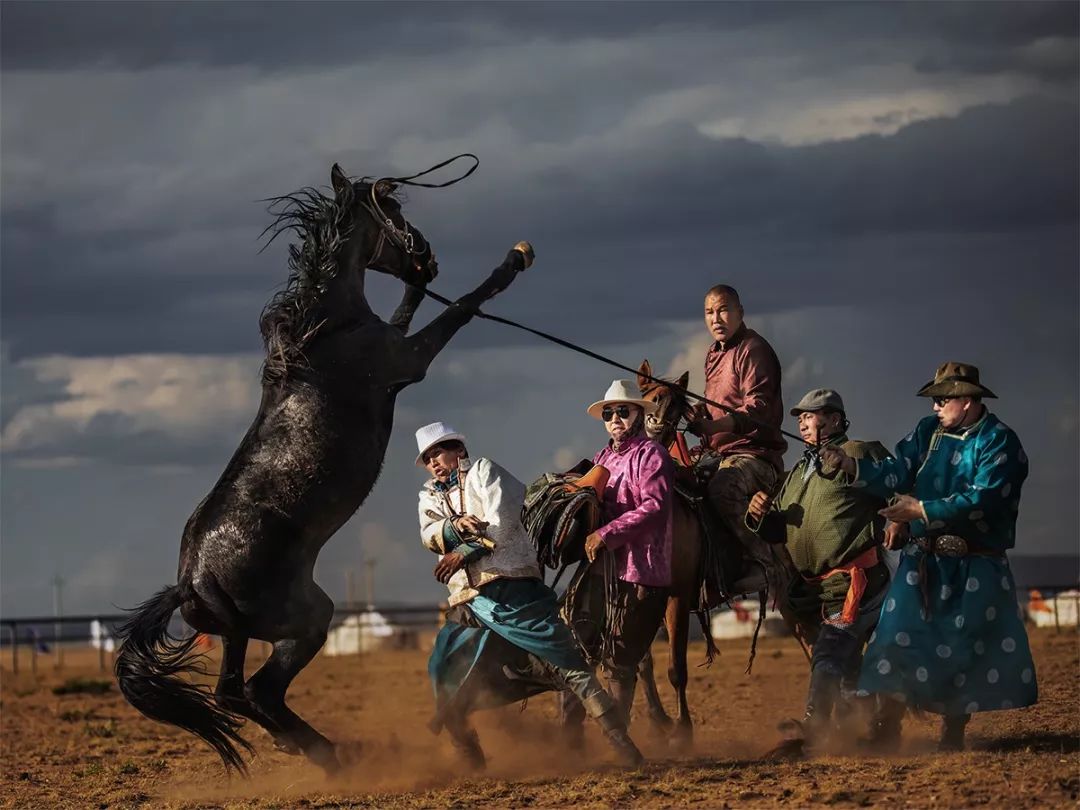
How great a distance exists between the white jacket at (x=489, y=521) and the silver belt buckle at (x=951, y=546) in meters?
2.31

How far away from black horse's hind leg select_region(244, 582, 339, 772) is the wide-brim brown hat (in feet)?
11.8

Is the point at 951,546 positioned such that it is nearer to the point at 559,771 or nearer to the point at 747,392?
the point at 747,392

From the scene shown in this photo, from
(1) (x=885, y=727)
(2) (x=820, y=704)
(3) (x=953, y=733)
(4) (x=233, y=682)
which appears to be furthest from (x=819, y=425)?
(4) (x=233, y=682)

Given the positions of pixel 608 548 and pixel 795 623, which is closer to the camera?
pixel 608 548

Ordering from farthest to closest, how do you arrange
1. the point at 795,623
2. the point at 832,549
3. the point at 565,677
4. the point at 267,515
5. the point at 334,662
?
the point at 334,662
the point at 795,623
the point at 832,549
the point at 565,677
the point at 267,515

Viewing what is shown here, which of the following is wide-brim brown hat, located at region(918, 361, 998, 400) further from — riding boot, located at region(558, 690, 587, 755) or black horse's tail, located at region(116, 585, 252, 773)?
black horse's tail, located at region(116, 585, 252, 773)

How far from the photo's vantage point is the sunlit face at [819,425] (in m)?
9.70

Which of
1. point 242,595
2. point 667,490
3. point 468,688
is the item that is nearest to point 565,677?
point 468,688

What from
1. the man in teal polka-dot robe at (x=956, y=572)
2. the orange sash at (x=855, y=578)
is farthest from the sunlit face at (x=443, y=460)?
the orange sash at (x=855, y=578)

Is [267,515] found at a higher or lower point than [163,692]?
higher

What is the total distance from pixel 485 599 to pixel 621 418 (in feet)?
4.60

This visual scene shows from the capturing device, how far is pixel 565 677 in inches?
353

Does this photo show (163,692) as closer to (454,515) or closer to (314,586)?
(314,586)

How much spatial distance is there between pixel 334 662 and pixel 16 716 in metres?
11.8
